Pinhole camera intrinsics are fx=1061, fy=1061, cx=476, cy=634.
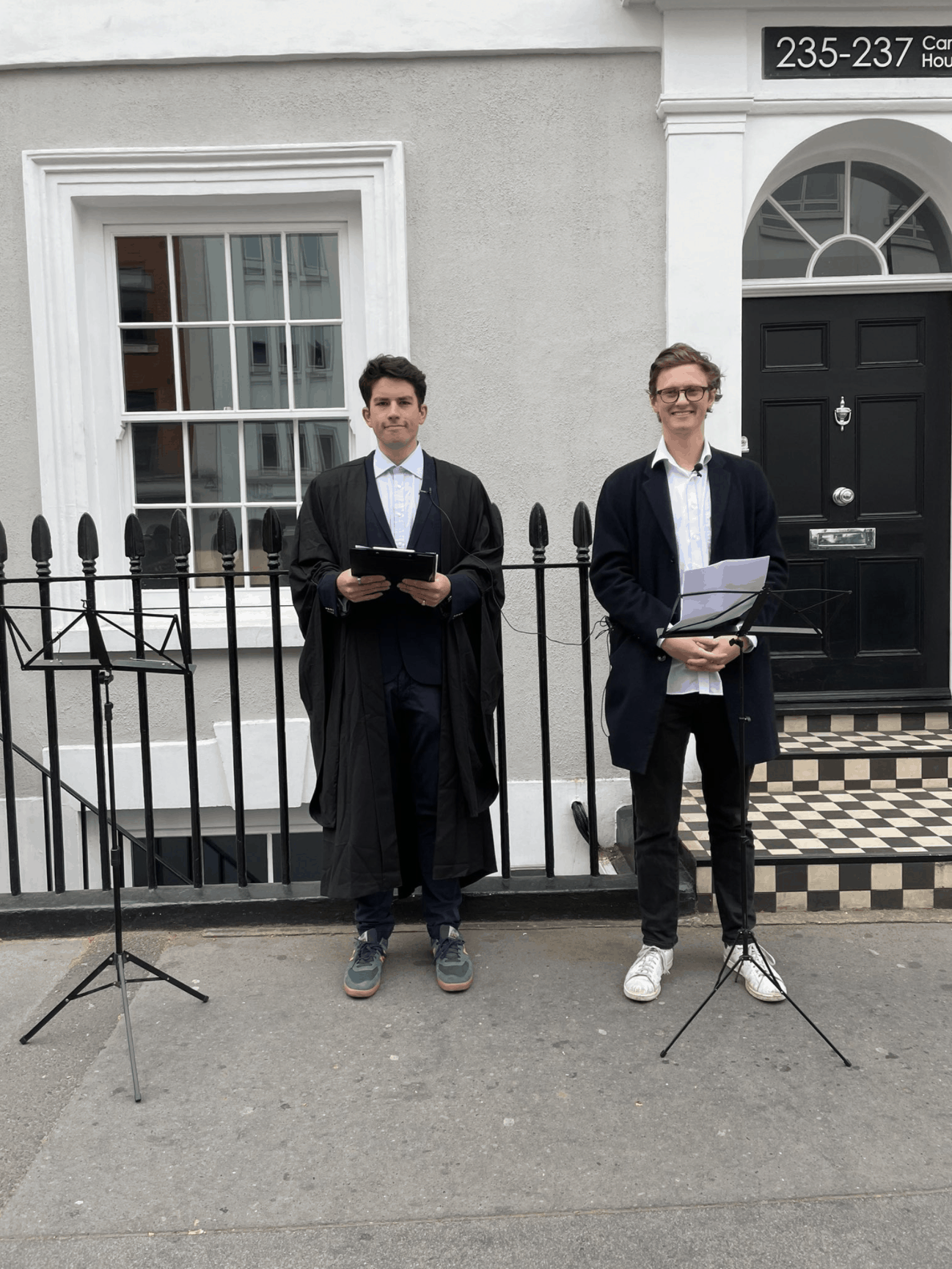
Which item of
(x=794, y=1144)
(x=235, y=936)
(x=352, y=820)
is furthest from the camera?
(x=235, y=936)

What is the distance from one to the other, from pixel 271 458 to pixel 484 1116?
13.3 feet

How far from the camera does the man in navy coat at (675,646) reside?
3135 millimetres

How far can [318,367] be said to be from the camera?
19.0 feet

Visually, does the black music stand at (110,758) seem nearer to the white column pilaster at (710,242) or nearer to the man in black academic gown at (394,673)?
the man in black academic gown at (394,673)

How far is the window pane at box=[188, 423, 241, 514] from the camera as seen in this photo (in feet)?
19.1

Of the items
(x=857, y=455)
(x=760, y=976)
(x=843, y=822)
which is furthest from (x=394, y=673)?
(x=857, y=455)

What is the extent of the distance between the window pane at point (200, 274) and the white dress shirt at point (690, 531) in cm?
344

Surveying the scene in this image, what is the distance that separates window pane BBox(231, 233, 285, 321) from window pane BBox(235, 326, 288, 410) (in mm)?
111

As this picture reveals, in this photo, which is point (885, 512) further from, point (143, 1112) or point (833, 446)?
point (143, 1112)

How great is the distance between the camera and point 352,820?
128 inches

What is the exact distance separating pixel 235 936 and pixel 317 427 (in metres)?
3.02

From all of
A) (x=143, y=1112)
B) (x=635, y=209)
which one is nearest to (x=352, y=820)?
(x=143, y=1112)

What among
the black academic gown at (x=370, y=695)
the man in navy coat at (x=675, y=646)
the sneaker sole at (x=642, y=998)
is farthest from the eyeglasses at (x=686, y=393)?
the sneaker sole at (x=642, y=998)

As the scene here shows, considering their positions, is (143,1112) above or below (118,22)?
below
